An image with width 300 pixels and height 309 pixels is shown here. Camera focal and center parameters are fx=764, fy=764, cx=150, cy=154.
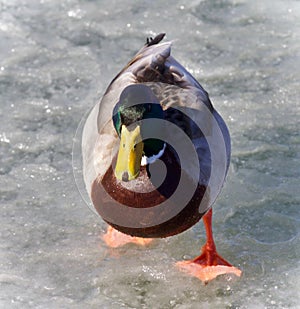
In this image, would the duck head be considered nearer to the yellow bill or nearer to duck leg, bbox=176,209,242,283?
the yellow bill

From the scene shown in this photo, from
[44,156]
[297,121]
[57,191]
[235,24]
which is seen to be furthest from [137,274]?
[235,24]

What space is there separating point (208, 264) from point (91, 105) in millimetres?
1931

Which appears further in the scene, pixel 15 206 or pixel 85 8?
pixel 85 8

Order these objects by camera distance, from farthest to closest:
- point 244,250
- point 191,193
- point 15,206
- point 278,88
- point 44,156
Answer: point 278,88, point 44,156, point 15,206, point 244,250, point 191,193

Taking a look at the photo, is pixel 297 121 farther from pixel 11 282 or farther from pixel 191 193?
pixel 11 282

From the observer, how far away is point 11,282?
13.6ft

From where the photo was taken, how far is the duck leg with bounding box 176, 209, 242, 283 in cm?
421

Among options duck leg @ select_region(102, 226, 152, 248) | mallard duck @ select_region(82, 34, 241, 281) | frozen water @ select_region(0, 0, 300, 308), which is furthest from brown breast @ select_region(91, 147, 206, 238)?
duck leg @ select_region(102, 226, 152, 248)

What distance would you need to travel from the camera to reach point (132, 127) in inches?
137

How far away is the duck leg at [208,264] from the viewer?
4215 millimetres

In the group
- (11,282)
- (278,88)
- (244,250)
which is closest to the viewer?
(11,282)

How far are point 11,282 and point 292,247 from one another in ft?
5.21

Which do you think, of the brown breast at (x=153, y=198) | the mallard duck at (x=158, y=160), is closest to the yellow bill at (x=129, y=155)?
the mallard duck at (x=158, y=160)

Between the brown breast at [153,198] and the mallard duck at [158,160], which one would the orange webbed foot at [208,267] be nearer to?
the mallard duck at [158,160]
